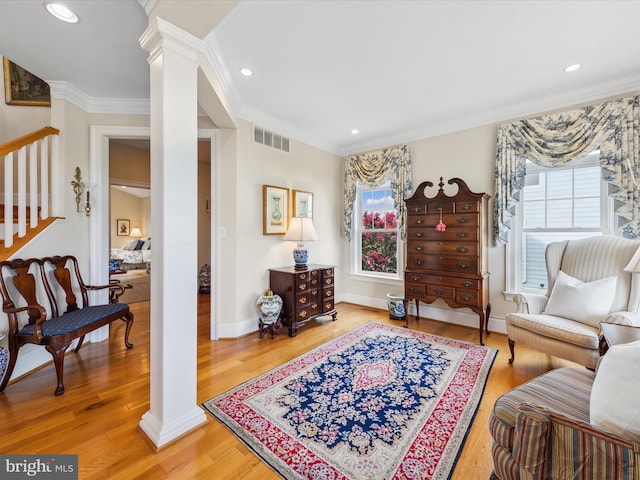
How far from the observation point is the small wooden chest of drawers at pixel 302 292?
3.28 m

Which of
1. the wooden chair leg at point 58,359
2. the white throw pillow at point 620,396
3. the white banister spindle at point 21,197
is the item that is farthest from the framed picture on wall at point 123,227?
the white throw pillow at point 620,396

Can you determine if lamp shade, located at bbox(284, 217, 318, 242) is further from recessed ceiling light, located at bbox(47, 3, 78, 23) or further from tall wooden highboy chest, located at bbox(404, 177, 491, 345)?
recessed ceiling light, located at bbox(47, 3, 78, 23)

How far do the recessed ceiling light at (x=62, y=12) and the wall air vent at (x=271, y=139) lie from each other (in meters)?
1.74

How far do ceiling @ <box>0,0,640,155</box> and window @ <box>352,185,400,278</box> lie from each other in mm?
1458

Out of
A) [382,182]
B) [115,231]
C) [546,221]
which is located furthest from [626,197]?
[115,231]

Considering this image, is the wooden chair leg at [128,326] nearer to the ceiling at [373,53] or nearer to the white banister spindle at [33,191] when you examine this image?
the white banister spindle at [33,191]

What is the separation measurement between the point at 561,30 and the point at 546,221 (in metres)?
1.94

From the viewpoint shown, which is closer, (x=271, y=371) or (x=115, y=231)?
(x=271, y=371)

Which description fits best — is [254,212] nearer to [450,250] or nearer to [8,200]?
[8,200]

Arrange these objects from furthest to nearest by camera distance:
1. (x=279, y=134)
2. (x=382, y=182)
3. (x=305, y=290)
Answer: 1. (x=382, y=182)
2. (x=279, y=134)
3. (x=305, y=290)

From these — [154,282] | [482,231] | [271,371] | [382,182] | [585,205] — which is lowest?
[271,371]

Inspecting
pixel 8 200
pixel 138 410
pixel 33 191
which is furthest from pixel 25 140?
pixel 138 410

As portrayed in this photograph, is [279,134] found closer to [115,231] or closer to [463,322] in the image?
[463,322]

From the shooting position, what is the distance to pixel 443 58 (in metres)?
2.31
